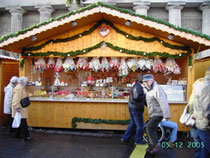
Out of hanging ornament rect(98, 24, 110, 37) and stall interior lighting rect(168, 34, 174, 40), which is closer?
stall interior lighting rect(168, 34, 174, 40)

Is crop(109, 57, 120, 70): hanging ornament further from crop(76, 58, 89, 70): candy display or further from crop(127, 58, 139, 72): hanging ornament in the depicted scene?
crop(76, 58, 89, 70): candy display

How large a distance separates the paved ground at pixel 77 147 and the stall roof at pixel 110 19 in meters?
3.37

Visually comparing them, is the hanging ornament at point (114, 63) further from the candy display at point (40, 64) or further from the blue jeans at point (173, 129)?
the blue jeans at point (173, 129)

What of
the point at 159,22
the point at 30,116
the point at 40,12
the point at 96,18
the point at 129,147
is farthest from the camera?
the point at 40,12

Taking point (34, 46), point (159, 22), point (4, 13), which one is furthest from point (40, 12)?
point (159, 22)

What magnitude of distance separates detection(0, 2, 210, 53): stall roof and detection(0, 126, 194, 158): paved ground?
11.0 ft

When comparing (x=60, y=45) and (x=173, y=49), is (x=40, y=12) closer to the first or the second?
(x=60, y=45)

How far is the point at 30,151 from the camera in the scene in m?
4.89

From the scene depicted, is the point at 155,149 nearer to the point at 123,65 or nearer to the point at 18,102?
the point at 123,65

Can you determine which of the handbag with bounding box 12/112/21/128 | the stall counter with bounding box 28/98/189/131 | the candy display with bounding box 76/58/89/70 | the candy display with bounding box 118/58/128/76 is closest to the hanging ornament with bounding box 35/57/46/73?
the stall counter with bounding box 28/98/189/131

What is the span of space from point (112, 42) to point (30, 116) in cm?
437

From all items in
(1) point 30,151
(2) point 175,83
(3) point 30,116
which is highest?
(2) point 175,83

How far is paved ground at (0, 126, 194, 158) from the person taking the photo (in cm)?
464

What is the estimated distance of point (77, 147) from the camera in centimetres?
518
